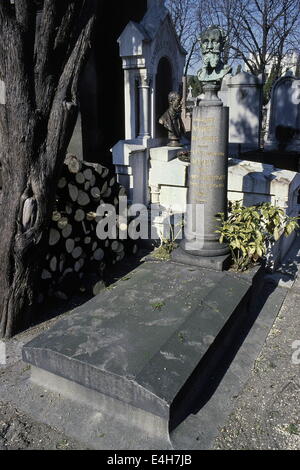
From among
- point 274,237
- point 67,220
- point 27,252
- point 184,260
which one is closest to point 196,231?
point 184,260

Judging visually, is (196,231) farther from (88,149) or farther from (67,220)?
(88,149)

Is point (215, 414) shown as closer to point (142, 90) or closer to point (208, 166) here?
point (208, 166)

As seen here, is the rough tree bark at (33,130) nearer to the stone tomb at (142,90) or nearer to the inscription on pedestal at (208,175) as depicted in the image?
the inscription on pedestal at (208,175)

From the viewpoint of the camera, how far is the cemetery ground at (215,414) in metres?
2.95

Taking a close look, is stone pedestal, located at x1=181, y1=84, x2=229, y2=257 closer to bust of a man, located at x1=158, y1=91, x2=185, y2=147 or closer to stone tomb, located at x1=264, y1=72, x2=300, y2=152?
bust of a man, located at x1=158, y1=91, x2=185, y2=147

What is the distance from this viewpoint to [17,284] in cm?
439

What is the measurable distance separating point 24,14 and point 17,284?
280 centimetres

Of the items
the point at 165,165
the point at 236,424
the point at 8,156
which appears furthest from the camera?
the point at 165,165

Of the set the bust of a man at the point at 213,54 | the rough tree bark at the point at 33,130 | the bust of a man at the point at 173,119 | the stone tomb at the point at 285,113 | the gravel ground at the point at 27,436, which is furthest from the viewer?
the stone tomb at the point at 285,113

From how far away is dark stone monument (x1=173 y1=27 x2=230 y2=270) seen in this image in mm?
4930

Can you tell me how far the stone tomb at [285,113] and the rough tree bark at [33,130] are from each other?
1058 centimetres

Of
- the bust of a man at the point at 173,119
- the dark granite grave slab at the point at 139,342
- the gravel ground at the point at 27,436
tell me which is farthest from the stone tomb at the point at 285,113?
the gravel ground at the point at 27,436

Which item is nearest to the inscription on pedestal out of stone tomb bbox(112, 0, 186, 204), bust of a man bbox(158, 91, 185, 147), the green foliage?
the green foliage

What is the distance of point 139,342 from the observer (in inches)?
136
